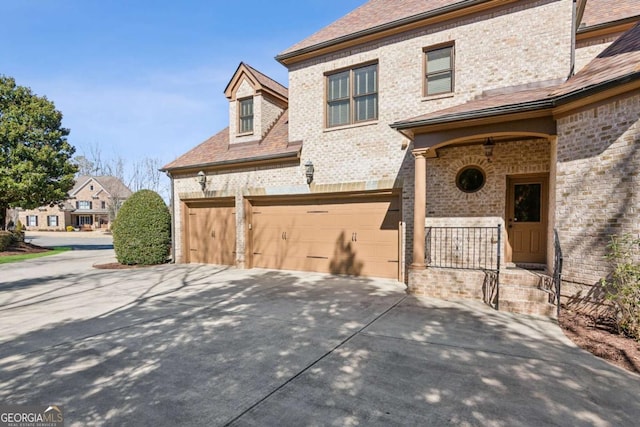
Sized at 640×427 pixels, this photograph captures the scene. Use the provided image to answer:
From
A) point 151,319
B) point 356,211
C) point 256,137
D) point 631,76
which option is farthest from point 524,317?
point 256,137

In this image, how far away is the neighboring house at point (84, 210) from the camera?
4566 centimetres

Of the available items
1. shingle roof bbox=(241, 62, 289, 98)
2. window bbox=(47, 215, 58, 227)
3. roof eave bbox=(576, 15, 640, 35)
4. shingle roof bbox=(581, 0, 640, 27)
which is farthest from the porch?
window bbox=(47, 215, 58, 227)

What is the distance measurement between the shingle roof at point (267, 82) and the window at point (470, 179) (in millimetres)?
7375

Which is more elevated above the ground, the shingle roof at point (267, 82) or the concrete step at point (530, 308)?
the shingle roof at point (267, 82)

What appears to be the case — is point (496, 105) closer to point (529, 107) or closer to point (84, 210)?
point (529, 107)

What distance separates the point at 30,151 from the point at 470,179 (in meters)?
23.2

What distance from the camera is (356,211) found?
911 cm

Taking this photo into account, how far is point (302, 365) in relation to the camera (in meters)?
3.68

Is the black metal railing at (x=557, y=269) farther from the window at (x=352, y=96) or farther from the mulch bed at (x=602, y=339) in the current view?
the window at (x=352, y=96)

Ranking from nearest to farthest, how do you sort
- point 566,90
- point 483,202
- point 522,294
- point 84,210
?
point 566,90 → point 522,294 → point 483,202 → point 84,210

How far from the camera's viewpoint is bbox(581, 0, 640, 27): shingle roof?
776cm

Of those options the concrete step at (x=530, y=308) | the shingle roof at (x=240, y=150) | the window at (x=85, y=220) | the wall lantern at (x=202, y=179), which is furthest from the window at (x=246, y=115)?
the window at (x=85, y=220)

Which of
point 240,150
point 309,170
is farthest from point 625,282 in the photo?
point 240,150

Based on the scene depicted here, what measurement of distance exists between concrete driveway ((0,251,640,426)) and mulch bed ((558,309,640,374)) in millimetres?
217
